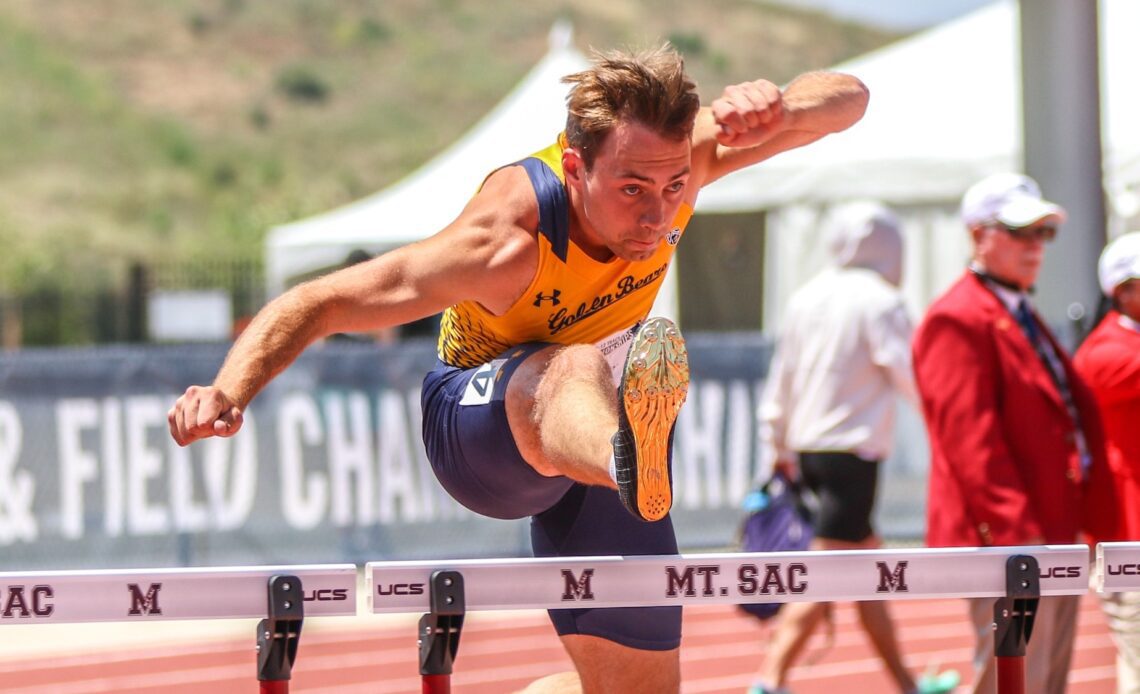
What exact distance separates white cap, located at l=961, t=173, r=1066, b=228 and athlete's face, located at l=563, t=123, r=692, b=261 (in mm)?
1805

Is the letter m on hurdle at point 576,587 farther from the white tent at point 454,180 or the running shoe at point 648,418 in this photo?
the white tent at point 454,180

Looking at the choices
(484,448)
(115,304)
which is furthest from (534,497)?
(115,304)

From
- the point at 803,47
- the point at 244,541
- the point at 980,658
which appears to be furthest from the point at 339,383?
the point at 803,47

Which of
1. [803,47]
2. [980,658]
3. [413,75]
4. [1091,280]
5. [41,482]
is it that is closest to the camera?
[980,658]

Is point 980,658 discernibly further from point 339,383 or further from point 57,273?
point 57,273

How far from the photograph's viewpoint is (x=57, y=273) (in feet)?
145

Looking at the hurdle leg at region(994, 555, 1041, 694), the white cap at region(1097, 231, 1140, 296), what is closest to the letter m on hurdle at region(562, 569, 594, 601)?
the hurdle leg at region(994, 555, 1041, 694)

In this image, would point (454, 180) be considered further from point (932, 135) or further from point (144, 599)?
point (144, 599)

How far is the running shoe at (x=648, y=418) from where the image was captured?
3385mm

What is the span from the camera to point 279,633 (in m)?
3.45

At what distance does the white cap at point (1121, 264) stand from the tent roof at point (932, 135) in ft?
22.3

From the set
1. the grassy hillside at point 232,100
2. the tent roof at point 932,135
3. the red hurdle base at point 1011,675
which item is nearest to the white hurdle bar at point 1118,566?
the red hurdle base at point 1011,675

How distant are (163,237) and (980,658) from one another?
51727 millimetres

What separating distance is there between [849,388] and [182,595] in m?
3.95
